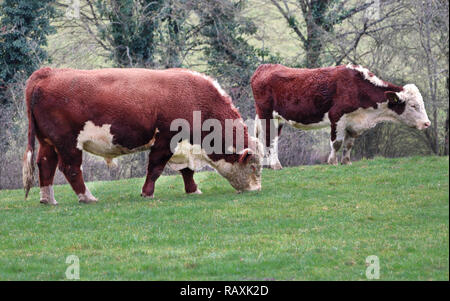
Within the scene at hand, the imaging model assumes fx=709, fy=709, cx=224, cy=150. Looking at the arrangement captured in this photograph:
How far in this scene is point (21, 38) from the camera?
81.1 ft

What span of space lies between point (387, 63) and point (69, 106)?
15397 millimetres

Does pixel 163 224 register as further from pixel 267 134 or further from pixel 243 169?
pixel 267 134

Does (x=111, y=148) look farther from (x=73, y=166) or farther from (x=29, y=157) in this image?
(x=29, y=157)

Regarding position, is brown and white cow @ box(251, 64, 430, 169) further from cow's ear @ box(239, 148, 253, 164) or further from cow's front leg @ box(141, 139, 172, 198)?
cow's front leg @ box(141, 139, 172, 198)

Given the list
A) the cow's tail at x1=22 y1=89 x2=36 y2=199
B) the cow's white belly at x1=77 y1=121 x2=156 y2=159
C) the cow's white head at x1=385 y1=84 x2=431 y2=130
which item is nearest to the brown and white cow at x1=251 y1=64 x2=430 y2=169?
the cow's white head at x1=385 y1=84 x2=431 y2=130

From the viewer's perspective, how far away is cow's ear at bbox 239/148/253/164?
46.3ft

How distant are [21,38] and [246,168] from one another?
13509mm

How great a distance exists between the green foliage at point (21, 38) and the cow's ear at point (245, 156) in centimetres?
1259

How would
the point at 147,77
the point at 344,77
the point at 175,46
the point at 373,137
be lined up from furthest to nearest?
the point at 175,46 < the point at 373,137 < the point at 344,77 < the point at 147,77

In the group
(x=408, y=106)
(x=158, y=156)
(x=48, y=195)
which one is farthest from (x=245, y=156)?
(x=408, y=106)

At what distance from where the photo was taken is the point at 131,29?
2672cm

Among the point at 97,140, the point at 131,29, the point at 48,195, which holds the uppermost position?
the point at 131,29

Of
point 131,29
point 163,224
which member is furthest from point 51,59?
point 163,224

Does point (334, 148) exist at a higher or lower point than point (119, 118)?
lower
